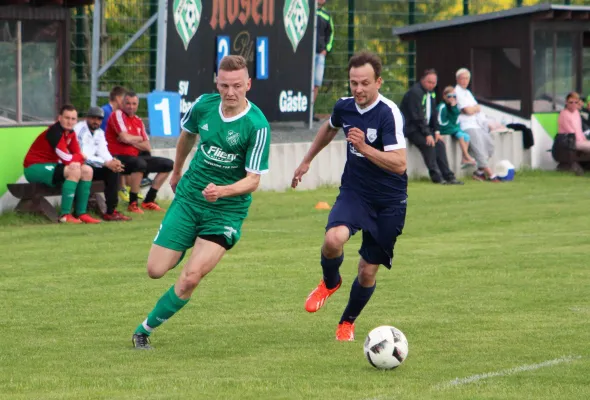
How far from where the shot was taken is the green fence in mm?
20859

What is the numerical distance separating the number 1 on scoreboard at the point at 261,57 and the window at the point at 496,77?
562 cm

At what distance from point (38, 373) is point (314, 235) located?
25.9 feet

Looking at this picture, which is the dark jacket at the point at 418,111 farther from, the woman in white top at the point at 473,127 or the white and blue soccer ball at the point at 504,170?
the white and blue soccer ball at the point at 504,170

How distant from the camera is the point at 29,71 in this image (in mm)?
17391

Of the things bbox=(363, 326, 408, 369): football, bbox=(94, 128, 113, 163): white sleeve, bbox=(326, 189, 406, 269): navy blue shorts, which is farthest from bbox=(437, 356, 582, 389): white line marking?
bbox=(94, 128, 113, 163): white sleeve

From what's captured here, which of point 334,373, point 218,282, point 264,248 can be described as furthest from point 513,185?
point 334,373

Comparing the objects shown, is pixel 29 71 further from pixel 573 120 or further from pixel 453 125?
pixel 573 120

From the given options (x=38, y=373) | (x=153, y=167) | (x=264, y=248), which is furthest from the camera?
(x=153, y=167)

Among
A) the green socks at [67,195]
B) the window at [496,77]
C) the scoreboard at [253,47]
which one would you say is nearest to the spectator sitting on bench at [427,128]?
the scoreboard at [253,47]

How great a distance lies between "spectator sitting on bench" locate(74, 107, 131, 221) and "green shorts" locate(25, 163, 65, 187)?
549mm

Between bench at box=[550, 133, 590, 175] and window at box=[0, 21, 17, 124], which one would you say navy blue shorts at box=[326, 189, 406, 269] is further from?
bench at box=[550, 133, 590, 175]

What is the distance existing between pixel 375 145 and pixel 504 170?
1513cm

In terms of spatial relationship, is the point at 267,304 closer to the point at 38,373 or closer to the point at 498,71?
the point at 38,373

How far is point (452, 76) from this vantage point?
2586cm
